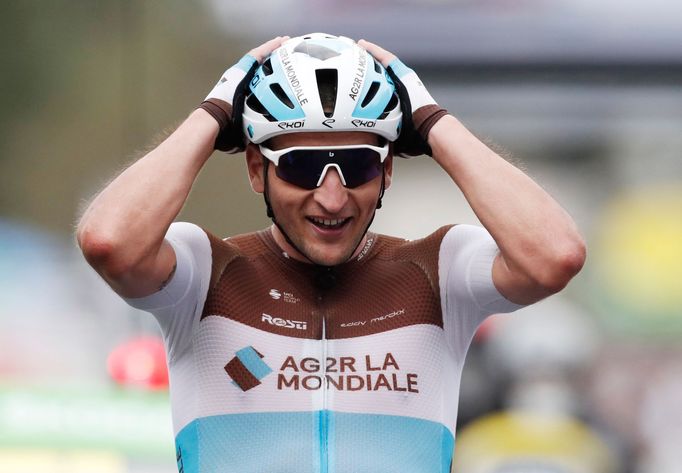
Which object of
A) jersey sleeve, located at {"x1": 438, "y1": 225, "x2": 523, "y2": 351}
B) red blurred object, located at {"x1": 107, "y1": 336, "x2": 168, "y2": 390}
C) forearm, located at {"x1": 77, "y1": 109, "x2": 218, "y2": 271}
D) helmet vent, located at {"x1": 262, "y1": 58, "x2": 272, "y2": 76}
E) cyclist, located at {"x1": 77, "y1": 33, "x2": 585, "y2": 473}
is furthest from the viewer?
red blurred object, located at {"x1": 107, "y1": 336, "x2": 168, "y2": 390}

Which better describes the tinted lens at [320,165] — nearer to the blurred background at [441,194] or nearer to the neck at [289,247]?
the neck at [289,247]

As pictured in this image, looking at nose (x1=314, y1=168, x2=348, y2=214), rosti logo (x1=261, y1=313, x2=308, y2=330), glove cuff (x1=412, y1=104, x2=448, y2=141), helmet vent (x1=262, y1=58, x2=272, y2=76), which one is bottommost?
rosti logo (x1=261, y1=313, x2=308, y2=330)

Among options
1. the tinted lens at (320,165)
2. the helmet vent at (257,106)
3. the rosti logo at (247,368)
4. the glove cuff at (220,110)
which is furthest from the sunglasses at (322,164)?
the rosti logo at (247,368)

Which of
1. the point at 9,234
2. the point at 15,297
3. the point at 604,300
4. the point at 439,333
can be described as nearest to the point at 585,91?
the point at 604,300

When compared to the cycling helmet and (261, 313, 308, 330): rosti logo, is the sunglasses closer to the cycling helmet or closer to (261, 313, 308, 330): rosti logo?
the cycling helmet

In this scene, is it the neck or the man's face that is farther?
the neck

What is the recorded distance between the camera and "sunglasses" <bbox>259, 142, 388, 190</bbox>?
163 inches

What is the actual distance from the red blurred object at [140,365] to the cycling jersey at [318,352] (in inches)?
141

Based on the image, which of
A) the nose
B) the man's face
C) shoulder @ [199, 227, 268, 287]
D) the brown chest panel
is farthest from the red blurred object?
the nose

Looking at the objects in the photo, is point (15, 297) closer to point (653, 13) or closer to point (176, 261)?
point (176, 261)

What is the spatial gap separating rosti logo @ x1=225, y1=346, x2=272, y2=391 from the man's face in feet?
1.13

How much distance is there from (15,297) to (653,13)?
976 cm

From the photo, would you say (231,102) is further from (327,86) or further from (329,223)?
(329,223)

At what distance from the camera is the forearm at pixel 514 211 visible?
407 cm
